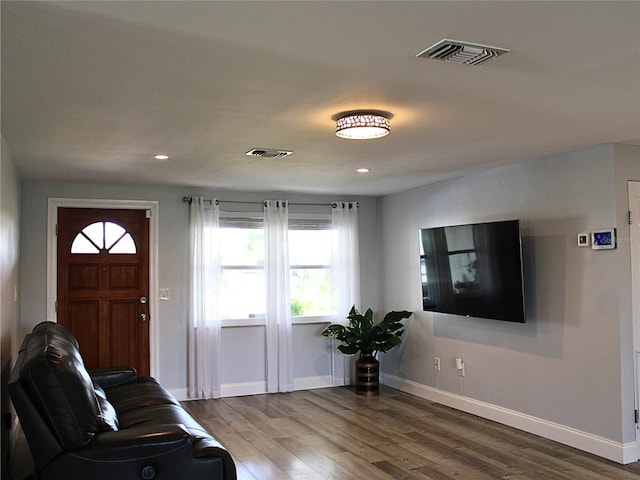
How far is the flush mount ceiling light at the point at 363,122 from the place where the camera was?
342 centimetres

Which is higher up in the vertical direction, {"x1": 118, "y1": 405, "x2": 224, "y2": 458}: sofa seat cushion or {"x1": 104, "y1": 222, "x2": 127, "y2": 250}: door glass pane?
{"x1": 104, "y1": 222, "x2": 127, "y2": 250}: door glass pane

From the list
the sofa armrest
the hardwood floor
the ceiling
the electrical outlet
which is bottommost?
the hardwood floor

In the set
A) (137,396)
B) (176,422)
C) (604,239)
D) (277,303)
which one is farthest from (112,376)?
(604,239)

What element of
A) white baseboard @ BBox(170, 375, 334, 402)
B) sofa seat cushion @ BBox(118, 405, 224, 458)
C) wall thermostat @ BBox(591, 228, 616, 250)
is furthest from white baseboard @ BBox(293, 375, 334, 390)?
wall thermostat @ BBox(591, 228, 616, 250)

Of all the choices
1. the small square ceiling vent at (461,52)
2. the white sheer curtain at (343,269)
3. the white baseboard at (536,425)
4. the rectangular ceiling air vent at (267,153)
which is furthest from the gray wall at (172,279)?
the small square ceiling vent at (461,52)

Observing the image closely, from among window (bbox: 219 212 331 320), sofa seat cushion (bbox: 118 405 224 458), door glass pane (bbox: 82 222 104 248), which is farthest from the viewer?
window (bbox: 219 212 331 320)

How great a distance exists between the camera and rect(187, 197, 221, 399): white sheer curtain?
6.47m

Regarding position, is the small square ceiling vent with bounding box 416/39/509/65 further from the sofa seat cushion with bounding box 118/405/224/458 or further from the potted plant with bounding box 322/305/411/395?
the potted plant with bounding box 322/305/411/395

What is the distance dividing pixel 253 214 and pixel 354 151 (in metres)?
2.59

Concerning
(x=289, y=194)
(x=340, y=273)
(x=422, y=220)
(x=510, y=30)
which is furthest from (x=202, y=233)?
(x=510, y=30)

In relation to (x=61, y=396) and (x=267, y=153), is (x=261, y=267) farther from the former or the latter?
(x=61, y=396)

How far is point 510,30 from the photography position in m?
2.24

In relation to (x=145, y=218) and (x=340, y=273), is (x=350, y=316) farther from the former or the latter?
(x=145, y=218)

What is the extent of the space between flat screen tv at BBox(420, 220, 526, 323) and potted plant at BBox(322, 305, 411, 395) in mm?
700
